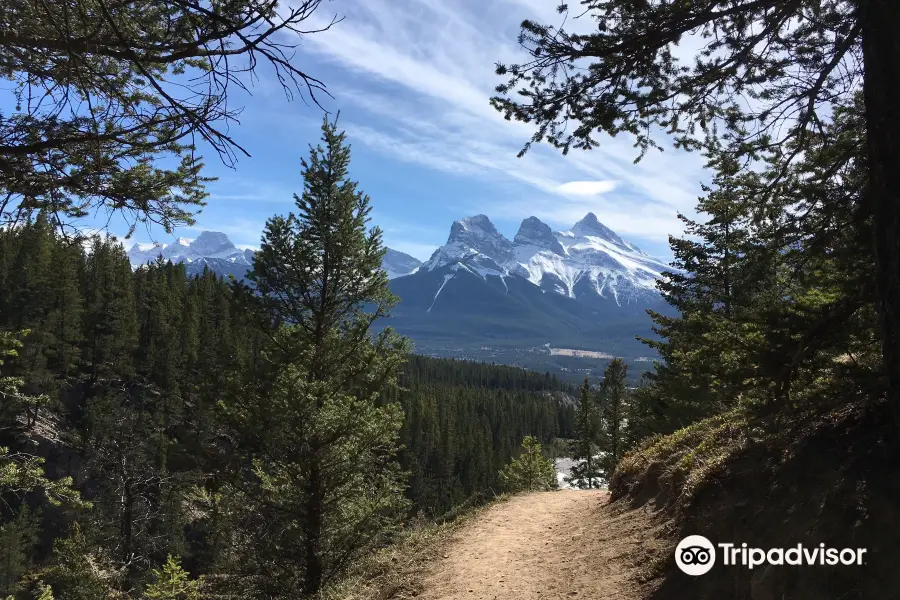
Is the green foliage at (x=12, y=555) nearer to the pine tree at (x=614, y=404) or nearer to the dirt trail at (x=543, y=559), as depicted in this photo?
the dirt trail at (x=543, y=559)

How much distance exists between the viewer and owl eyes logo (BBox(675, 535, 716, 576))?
495 cm

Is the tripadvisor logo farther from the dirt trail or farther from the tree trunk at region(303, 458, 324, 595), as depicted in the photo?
the tree trunk at region(303, 458, 324, 595)

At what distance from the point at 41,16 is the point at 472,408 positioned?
9055 cm

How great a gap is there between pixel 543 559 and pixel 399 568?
253cm

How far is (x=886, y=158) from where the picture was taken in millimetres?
4203

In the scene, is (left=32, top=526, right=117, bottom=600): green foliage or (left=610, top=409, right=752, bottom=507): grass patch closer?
(left=610, top=409, right=752, bottom=507): grass patch

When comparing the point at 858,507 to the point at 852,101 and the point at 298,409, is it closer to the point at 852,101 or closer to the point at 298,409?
the point at 852,101

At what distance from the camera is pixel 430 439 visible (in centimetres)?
6606

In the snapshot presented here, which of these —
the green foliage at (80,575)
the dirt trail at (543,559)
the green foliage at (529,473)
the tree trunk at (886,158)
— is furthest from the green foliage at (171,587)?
the tree trunk at (886,158)

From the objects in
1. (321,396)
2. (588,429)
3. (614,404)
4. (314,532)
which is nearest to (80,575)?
(314,532)

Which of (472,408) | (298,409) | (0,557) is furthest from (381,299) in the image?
(472,408)

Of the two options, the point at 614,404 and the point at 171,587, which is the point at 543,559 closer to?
the point at 171,587

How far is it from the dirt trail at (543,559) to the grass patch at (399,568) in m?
0.27

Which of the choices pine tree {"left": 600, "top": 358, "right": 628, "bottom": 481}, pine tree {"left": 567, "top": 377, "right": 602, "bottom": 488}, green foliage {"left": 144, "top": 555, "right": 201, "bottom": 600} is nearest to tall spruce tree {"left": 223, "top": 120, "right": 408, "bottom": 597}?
green foliage {"left": 144, "top": 555, "right": 201, "bottom": 600}
